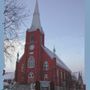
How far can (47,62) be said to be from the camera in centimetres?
2491

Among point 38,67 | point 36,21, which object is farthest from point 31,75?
point 36,21

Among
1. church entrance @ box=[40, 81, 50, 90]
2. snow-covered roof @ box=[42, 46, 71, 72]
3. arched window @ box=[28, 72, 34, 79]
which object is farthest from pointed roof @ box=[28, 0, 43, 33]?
church entrance @ box=[40, 81, 50, 90]

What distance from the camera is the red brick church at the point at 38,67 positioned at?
2408cm

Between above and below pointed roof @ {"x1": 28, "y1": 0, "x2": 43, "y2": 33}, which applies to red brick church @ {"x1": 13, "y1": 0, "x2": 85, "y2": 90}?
below

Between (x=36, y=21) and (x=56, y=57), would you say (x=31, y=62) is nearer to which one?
(x=56, y=57)

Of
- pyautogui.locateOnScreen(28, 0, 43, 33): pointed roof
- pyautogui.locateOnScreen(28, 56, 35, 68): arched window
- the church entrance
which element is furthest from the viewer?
pyautogui.locateOnScreen(28, 0, 43, 33): pointed roof

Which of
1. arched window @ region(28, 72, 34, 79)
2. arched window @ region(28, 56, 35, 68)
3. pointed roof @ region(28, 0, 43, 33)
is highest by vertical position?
pointed roof @ region(28, 0, 43, 33)

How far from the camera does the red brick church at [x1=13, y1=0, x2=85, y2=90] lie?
79.0 feet

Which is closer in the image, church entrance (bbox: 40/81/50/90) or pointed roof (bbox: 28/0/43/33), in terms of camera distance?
church entrance (bbox: 40/81/50/90)

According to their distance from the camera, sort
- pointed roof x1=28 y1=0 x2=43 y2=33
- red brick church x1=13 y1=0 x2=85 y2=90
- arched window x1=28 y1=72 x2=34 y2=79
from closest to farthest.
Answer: red brick church x1=13 y1=0 x2=85 y2=90 < arched window x1=28 y1=72 x2=34 y2=79 < pointed roof x1=28 y1=0 x2=43 y2=33

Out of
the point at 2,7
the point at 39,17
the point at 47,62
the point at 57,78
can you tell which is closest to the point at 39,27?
the point at 39,17

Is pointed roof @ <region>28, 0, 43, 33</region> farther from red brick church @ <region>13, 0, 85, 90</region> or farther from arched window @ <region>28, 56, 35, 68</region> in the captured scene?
arched window @ <region>28, 56, 35, 68</region>

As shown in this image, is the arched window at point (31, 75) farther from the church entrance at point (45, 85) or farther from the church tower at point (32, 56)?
the church entrance at point (45, 85)

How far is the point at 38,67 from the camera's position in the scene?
24.5 metres
